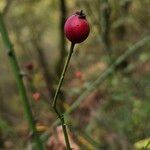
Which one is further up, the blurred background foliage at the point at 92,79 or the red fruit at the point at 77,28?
the blurred background foliage at the point at 92,79

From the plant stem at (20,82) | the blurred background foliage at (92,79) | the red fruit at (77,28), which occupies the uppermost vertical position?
the blurred background foliage at (92,79)

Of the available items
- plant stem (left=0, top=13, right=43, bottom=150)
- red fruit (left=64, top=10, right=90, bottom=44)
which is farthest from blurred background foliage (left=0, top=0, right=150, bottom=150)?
red fruit (left=64, top=10, right=90, bottom=44)

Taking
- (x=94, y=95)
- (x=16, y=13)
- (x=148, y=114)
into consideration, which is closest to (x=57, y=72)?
(x=16, y=13)

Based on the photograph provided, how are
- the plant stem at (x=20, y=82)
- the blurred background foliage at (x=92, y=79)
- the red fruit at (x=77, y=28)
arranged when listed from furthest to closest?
1. the blurred background foliage at (x=92, y=79)
2. the plant stem at (x=20, y=82)
3. the red fruit at (x=77, y=28)

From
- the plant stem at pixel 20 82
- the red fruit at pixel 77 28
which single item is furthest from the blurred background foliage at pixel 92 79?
the red fruit at pixel 77 28

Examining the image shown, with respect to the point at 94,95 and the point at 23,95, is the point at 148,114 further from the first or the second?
the point at 94,95

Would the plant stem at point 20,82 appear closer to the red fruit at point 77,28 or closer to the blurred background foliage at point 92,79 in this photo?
the blurred background foliage at point 92,79

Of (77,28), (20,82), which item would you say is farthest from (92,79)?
(77,28)

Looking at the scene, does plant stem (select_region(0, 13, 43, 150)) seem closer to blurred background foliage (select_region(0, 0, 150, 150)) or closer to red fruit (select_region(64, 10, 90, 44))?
blurred background foliage (select_region(0, 0, 150, 150))
